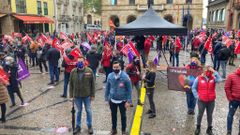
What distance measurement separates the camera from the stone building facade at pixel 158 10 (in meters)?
49.9

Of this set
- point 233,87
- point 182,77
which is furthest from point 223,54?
point 233,87

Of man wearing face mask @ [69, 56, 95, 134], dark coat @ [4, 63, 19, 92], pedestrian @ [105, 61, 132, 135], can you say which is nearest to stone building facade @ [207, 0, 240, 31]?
dark coat @ [4, 63, 19, 92]

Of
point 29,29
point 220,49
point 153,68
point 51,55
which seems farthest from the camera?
point 29,29

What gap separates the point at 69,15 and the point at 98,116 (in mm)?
41029

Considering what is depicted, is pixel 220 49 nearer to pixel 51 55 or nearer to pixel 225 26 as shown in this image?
pixel 51 55

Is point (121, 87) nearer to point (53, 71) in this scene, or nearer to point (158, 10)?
point (53, 71)

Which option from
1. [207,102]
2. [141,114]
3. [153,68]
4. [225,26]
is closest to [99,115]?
[141,114]

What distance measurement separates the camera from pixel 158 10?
51.0m

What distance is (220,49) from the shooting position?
1109 cm

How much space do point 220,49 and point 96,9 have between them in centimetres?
6062

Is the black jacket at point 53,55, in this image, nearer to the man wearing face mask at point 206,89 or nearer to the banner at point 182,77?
the banner at point 182,77

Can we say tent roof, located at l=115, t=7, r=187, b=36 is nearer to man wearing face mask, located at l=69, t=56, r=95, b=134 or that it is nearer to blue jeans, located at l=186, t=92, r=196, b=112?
blue jeans, located at l=186, t=92, r=196, b=112

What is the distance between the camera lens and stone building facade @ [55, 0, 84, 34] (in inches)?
1627

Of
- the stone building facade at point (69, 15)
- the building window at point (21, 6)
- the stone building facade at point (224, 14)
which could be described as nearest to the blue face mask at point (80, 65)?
the building window at point (21, 6)
